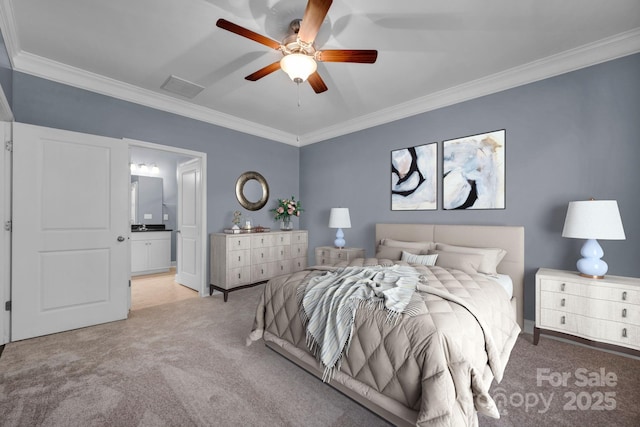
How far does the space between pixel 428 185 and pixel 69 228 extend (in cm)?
436

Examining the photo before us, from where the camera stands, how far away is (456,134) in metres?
3.57

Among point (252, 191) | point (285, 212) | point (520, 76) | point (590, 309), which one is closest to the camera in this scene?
point (590, 309)

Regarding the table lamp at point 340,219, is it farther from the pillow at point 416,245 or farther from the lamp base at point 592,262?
the lamp base at point 592,262

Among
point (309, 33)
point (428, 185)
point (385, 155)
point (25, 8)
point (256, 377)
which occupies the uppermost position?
point (25, 8)

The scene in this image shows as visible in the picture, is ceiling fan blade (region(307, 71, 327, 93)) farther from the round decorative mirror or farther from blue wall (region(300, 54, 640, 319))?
the round decorative mirror

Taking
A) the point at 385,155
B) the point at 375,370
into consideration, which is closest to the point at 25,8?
the point at 375,370

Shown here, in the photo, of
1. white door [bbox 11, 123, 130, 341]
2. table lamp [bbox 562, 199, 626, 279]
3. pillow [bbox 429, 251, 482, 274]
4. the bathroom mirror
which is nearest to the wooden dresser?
white door [bbox 11, 123, 130, 341]

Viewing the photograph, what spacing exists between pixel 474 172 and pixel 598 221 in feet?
4.32

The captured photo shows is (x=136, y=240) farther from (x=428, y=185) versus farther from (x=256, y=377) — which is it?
(x=428, y=185)

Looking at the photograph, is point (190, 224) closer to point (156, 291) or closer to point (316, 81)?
point (156, 291)

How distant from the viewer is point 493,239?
124 inches

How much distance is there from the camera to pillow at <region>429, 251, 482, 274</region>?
2799 millimetres

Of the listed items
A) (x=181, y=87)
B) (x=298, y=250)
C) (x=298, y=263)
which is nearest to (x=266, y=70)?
(x=181, y=87)

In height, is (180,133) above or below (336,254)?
above
